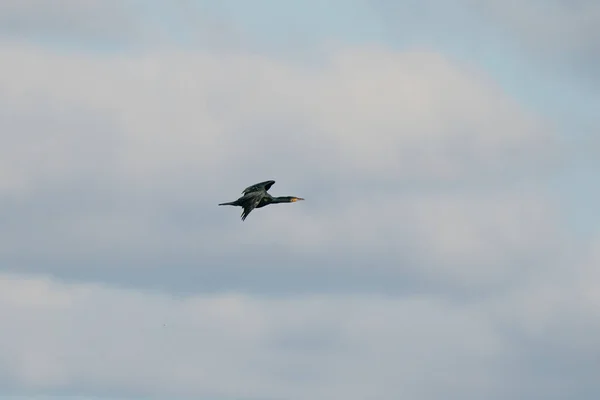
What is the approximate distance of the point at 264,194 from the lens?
6811 inches

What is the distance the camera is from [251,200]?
171000mm

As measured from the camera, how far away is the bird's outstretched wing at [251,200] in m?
170

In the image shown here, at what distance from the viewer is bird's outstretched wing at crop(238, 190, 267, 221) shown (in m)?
170
